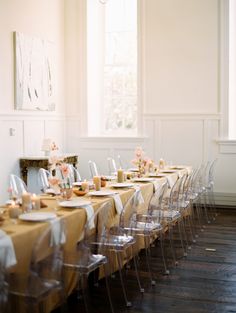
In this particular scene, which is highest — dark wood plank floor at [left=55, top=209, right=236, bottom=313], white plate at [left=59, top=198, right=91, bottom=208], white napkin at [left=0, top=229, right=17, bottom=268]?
white plate at [left=59, top=198, right=91, bottom=208]

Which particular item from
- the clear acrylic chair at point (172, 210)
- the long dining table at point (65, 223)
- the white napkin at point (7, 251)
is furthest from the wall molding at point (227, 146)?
the white napkin at point (7, 251)

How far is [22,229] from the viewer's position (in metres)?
3.67

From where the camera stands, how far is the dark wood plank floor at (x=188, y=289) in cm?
449

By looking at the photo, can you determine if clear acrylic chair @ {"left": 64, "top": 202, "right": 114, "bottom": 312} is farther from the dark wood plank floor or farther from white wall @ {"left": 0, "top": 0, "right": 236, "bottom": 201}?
white wall @ {"left": 0, "top": 0, "right": 236, "bottom": 201}

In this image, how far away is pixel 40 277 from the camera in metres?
3.46

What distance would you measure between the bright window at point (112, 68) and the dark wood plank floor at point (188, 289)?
14.7 ft

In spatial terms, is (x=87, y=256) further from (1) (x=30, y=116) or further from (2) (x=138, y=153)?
(1) (x=30, y=116)

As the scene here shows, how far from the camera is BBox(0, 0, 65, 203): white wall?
8.03 metres

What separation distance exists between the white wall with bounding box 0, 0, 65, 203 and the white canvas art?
0.12 m

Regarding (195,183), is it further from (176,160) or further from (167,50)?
(167,50)

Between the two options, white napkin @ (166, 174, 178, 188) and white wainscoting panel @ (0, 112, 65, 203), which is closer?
white napkin @ (166, 174, 178, 188)

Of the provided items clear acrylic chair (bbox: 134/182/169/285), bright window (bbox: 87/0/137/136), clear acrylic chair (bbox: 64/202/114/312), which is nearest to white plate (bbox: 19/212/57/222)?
clear acrylic chair (bbox: 64/202/114/312)

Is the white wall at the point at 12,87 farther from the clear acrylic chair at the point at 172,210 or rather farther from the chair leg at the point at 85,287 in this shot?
the chair leg at the point at 85,287

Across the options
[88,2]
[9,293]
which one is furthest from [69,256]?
[88,2]
